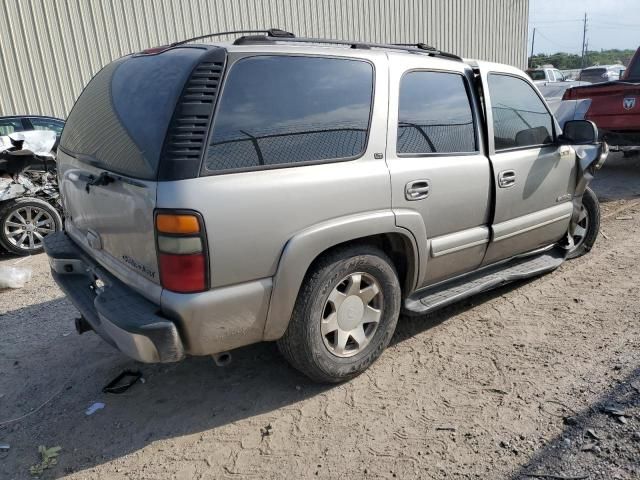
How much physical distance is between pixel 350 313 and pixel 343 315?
2.1 inches

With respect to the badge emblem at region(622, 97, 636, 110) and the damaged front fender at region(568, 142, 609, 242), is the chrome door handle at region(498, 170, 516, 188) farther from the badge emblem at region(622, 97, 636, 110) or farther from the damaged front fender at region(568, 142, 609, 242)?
the badge emblem at region(622, 97, 636, 110)

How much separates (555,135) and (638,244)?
2014 millimetres

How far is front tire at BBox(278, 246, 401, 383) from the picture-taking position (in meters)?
2.74

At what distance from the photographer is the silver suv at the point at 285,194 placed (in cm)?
234

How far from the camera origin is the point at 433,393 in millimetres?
2955

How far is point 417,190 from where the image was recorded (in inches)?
121

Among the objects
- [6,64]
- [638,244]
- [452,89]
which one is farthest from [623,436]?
[6,64]

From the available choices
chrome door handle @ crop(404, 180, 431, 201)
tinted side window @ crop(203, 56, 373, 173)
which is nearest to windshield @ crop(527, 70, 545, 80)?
chrome door handle @ crop(404, 180, 431, 201)

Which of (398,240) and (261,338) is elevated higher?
(398,240)

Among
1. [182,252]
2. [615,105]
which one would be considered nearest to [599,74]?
[615,105]

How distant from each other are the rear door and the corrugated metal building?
31.4ft

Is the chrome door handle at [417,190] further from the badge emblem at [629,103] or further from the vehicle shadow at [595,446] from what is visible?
the badge emblem at [629,103]

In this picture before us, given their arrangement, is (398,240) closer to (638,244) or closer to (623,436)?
(623,436)

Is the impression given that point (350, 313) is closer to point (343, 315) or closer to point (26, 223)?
point (343, 315)
